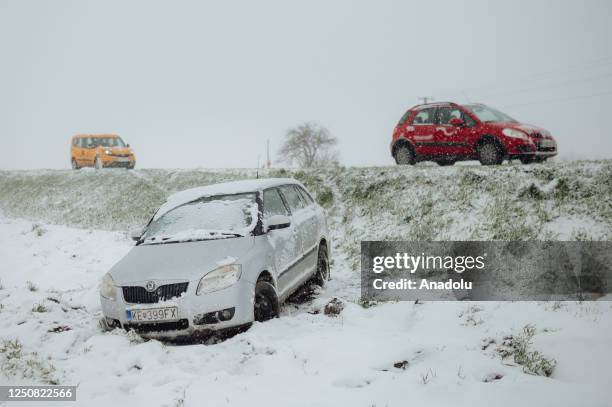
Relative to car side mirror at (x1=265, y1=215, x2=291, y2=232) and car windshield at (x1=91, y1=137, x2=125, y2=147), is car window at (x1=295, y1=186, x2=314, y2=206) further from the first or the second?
car windshield at (x1=91, y1=137, x2=125, y2=147)

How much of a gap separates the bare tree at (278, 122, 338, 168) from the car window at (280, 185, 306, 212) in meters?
61.4

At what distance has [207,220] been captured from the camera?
569 centimetres

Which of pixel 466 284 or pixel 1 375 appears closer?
pixel 1 375

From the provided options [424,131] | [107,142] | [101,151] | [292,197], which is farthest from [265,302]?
[107,142]

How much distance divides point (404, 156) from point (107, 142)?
1685 cm

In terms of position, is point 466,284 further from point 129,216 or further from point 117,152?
point 117,152

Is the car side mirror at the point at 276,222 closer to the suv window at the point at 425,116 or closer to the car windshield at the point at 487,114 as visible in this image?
the car windshield at the point at 487,114

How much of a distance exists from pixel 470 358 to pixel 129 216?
14535 millimetres

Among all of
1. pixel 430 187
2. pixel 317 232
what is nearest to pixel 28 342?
pixel 317 232

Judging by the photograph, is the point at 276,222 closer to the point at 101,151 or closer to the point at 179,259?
the point at 179,259

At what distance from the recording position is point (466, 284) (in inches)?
274

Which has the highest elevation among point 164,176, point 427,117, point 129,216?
point 427,117

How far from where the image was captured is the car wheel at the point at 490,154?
440 inches

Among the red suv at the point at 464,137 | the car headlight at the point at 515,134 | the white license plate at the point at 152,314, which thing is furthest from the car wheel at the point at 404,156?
the white license plate at the point at 152,314
